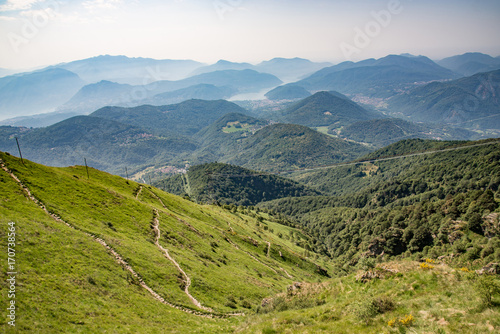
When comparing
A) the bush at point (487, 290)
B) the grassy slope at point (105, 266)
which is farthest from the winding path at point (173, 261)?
the bush at point (487, 290)

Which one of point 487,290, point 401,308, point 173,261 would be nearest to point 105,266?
point 173,261

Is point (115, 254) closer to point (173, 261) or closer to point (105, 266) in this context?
point (105, 266)

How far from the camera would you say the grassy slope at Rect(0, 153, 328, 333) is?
25.2 meters

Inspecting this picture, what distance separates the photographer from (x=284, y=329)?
2230 centimetres

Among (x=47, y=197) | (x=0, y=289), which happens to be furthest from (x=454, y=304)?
(x=47, y=197)

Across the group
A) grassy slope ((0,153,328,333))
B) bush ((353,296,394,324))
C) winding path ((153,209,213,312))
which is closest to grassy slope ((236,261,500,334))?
bush ((353,296,394,324))

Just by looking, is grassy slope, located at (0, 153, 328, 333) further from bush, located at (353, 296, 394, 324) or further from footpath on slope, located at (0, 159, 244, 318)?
bush, located at (353, 296, 394, 324)

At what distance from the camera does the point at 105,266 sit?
113 ft

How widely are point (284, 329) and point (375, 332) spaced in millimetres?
7935

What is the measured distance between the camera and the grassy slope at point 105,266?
82.8ft

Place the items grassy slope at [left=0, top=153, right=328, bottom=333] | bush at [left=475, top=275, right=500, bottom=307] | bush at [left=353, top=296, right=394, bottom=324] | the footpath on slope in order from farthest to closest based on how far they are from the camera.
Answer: the footpath on slope
grassy slope at [left=0, top=153, right=328, bottom=333]
bush at [left=353, top=296, right=394, bottom=324]
bush at [left=475, top=275, right=500, bottom=307]

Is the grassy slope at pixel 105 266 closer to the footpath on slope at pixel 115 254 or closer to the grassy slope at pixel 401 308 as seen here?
the footpath on slope at pixel 115 254

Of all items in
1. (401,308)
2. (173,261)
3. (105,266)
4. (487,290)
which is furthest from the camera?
(173,261)

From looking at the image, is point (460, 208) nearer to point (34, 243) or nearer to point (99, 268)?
point (99, 268)
